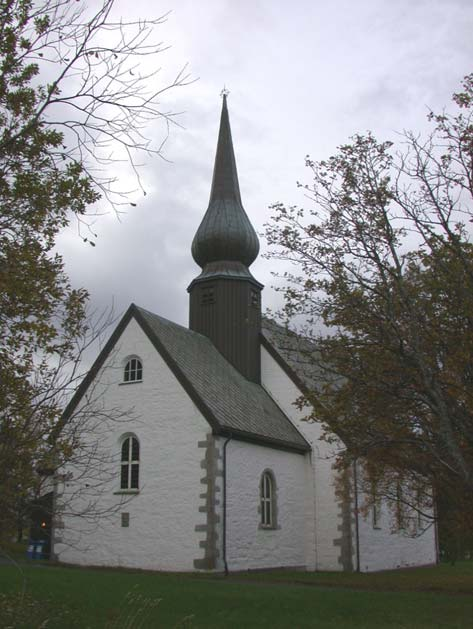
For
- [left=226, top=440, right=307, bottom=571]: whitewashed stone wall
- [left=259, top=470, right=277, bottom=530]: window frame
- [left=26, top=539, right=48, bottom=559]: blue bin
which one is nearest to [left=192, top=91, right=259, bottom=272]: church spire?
[left=226, top=440, right=307, bottom=571]: whitewashed stone wall

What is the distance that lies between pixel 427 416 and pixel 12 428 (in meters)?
7.29

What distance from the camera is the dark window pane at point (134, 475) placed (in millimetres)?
20719

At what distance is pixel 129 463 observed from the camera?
21031 mm

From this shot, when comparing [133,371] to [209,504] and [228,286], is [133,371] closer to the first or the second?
[209,504]

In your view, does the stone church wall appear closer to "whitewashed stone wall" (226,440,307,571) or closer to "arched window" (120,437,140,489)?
"whitewashed stone wall" (226,440,307,571)

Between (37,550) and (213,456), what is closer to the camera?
(213,456)

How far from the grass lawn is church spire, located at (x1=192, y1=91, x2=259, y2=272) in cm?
1312

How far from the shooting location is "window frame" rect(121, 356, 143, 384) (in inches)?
860

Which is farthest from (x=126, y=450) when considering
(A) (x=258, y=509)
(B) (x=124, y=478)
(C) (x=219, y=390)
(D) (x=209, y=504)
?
(A) (x=258, y=509)

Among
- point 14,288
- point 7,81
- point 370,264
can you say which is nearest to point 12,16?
point 7,81

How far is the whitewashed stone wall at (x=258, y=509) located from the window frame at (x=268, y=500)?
12 centimetres

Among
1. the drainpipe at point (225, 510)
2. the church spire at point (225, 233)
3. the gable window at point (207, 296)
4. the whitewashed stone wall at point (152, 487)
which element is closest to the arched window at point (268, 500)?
the drainpipe at point (225, 510)

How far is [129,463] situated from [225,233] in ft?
32.9

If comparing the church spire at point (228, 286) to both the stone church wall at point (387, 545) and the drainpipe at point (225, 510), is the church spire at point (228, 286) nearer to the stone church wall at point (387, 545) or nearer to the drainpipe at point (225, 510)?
the drainpipe at point (225, 510)
